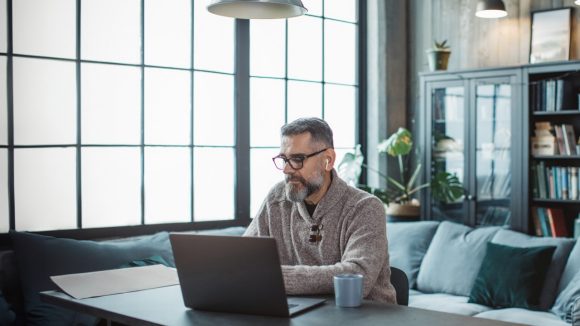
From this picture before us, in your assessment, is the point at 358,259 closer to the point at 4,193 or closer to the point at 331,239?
the point at 331,239

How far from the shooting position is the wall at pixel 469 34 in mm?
5410

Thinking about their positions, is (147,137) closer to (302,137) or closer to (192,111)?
(192,111)

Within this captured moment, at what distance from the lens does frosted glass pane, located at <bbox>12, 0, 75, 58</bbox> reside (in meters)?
3.86

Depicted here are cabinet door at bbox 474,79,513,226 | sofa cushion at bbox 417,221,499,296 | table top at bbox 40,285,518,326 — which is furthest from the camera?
cabinet door at bbox 474,79,513,226

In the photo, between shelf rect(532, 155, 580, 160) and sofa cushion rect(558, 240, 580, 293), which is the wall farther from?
sofa cushion rect(558, 240, 580, 293)

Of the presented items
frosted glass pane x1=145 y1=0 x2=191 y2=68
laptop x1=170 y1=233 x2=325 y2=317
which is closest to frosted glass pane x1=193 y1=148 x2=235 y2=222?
frosted glass pane x1=145 y1=0 x2=191 y2=68

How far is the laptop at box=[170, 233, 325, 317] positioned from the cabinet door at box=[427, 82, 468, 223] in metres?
3.49

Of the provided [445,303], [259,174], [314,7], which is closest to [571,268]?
[445,303]

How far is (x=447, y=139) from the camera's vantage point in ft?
18.3

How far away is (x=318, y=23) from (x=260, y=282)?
3.83m

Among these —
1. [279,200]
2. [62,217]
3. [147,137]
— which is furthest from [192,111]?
[279,200]

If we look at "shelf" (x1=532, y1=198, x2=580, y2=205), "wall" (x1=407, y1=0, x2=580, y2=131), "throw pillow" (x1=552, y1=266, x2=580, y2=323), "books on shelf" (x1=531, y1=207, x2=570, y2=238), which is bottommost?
"throw pillow" (x1=552, y1=266, x2=580, y2=323)

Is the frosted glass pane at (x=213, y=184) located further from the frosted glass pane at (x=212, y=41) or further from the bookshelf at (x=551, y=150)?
the bookshelf at (x=551, y=150)

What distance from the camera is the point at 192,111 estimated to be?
4695 millimetres
